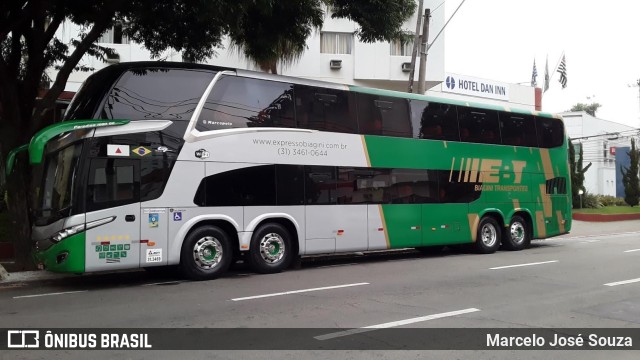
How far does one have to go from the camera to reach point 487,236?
16.2m

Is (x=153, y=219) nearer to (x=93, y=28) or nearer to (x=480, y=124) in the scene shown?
(x=93, y=28)

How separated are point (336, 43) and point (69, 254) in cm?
2188

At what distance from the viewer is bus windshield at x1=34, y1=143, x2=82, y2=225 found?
9.73 metres

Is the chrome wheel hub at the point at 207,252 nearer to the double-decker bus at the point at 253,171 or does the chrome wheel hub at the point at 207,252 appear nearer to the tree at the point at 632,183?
the double-decker bus at the point at 253,171

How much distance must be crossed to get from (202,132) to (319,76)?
18.3 m

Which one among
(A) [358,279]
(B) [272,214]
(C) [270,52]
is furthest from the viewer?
(C) [270,52]

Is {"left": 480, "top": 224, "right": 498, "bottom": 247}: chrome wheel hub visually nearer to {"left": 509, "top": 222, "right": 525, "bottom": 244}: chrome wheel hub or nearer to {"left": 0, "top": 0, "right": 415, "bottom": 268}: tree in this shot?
{"left": 509, "top": 222, "right": 525, "bottom": 244}: chrome wheel hub

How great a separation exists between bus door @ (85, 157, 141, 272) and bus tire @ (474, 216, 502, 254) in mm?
9671

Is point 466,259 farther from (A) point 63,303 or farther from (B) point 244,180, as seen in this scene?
(A) point 63,303

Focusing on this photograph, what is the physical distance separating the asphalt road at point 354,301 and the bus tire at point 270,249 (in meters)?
0.30

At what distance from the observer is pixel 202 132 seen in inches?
431

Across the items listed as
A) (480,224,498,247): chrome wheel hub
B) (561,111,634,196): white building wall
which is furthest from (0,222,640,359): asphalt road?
(561,111,634,196): white building wall

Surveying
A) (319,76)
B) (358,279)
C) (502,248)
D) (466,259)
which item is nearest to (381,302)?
(358,279)

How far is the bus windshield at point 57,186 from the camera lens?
973 centimetres
